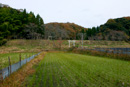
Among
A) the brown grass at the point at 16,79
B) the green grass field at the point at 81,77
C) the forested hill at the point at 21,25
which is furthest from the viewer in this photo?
the forested hill at the point at 21,25

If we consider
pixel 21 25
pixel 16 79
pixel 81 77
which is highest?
pixel 21 25

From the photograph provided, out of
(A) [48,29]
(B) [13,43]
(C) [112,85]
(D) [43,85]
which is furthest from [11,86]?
(A) [48,29]

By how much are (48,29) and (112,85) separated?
205 ft

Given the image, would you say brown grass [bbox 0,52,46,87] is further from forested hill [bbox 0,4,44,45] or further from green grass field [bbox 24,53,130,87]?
forested hill [bbox 0,4,44,45]

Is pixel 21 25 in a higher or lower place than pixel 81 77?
higher

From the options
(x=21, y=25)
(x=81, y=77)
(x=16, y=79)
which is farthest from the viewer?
(x=21, y=25)

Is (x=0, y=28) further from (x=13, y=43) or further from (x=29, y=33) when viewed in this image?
(x=29, y=33)

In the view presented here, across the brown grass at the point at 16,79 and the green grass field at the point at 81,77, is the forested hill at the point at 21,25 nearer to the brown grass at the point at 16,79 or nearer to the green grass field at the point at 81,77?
the brown grass at the point at 16,79

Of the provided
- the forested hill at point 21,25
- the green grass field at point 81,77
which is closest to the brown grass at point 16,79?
the green grass field at point 81,77

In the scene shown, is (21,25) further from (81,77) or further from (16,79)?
(81,77)

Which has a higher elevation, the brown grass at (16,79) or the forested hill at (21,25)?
the forested hill at (21,25)

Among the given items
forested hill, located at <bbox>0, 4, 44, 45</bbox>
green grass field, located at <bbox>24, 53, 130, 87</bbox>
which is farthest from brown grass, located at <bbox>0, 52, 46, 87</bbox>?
forested hill, located at <bbox>0, 4, 44, 45</bbox>

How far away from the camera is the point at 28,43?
46.1 m

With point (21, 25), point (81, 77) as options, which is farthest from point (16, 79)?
point (21, 25)
